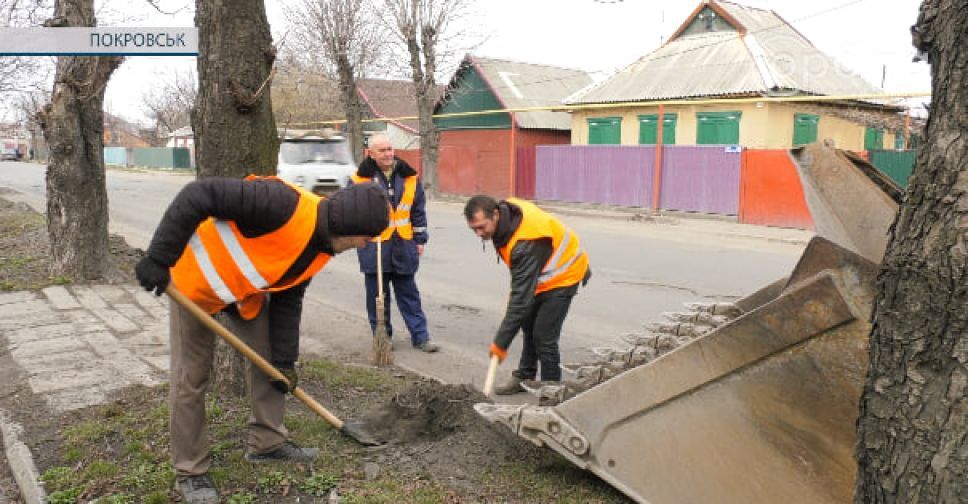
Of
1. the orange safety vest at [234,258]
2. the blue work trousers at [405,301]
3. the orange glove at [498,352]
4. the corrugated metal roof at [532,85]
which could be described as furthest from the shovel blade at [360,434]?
the corrugated metal roof at [532,85]

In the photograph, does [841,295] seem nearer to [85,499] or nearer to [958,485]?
[958,485]

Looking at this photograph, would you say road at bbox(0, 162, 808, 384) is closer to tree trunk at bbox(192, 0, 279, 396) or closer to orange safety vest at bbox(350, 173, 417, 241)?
orange safety vest at bbox(350, 173, 417, 241)

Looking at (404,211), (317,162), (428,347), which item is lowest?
(428,347)

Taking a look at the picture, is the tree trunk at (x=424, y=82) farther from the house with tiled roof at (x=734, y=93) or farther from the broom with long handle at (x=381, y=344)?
the broom with long handle at (x=381, y=344)

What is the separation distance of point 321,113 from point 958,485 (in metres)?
34.2

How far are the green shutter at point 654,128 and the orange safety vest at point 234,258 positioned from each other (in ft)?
63.1

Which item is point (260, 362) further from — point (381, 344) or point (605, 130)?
point (605, 130)

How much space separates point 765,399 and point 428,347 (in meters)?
3.53

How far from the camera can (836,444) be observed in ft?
7.89

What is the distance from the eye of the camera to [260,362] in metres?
3.09

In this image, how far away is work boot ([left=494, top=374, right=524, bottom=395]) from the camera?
15.4ft

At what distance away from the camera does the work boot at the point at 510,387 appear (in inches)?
185

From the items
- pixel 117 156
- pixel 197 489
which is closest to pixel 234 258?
pixel 197 489

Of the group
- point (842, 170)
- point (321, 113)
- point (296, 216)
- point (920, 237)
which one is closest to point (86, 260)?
point (296, 216)
